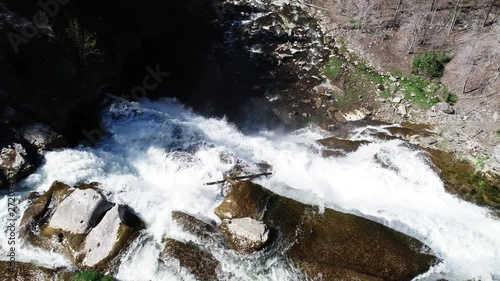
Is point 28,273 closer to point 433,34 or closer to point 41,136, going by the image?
point 41,136

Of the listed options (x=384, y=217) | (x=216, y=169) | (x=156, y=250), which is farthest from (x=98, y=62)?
(x=384, y=217)

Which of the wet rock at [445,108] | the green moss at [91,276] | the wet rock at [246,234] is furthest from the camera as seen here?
the wet rock at [445,108]

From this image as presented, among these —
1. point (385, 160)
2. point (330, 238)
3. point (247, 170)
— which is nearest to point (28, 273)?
point (247, 170)

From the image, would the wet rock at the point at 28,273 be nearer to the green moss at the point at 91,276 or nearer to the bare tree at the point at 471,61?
the green moss at the point at 91,276

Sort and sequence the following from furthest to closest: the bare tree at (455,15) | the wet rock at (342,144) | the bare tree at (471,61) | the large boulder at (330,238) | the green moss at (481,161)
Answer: the bare tree at (455,15) < the bare tree at (471,61) < the wet rock at (342,144) < the green moss at (481,161) < the large boulder at (330,238)

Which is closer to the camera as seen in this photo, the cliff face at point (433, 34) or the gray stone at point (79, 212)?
the gray stone at point (79, 212)

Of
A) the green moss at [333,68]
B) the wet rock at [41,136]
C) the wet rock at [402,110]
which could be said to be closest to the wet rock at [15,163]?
the wet rock at [41,136]
